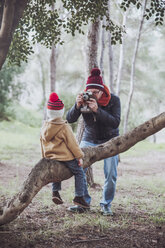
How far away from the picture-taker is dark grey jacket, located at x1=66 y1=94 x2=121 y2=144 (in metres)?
3.75

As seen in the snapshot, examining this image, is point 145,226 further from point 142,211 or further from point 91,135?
point 91,135

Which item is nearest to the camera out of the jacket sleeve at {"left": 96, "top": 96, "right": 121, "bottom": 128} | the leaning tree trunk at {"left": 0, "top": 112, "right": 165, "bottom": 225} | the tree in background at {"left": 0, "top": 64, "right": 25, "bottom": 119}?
the leaning tree trunk at {"left": 0, "top": 112, "right": 165, "bottom": 225}

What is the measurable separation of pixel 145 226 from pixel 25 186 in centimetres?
177

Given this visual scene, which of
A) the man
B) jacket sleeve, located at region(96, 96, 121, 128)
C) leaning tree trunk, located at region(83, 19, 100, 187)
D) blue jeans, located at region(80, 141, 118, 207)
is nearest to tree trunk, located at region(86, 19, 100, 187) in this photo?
leaning tree trunk, located at region(83, 19, 100, 187)

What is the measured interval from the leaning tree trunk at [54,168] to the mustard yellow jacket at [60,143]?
11 centimetres

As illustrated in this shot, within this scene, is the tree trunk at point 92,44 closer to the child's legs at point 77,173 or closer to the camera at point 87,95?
the camera at point 87,95

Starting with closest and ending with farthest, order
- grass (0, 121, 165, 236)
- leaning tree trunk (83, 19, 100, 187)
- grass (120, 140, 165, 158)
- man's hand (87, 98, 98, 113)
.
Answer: man's hand (87, 98, 98, 113) → grass (0, 121, 165, 236) → leaning tree trunk (83, 19, 100, 187) → grass (120, 140, 165, 158)

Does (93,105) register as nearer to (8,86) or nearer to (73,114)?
(73,114)

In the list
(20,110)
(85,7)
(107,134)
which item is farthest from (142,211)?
(20,110)

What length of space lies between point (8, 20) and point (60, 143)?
1.84 meters

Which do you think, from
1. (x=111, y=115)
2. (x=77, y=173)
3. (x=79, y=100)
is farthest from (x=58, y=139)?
(x=111, y=115)

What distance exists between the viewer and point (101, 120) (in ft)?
12.3

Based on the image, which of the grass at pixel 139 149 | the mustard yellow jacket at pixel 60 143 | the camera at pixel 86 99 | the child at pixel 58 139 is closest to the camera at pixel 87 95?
the camera at pixel 86 99

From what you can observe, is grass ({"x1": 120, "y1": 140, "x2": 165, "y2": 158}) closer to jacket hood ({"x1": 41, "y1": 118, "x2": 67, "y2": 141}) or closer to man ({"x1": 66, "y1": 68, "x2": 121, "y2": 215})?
man ({"x1": 66, "y1": 68, "x2": 121, "y2": 215})
